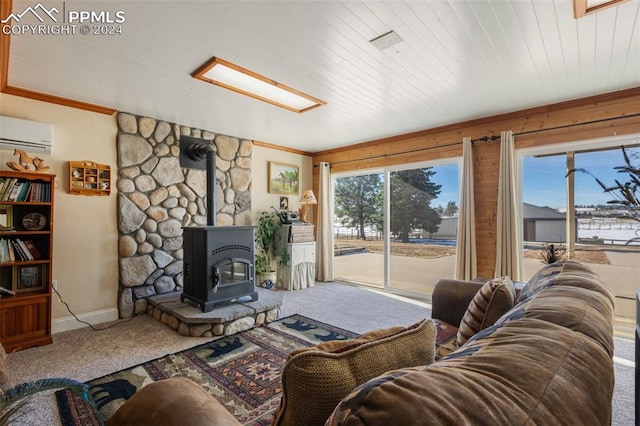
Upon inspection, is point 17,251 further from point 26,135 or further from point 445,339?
point 445,339

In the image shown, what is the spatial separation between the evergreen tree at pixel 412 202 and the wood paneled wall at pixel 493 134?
0.27 metres

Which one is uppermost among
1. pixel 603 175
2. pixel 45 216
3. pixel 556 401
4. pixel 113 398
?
pixel 603 175

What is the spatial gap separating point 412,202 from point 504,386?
4.49 m

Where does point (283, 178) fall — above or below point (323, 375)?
above

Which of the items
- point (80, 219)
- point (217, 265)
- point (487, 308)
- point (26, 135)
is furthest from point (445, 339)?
point (26, 135)

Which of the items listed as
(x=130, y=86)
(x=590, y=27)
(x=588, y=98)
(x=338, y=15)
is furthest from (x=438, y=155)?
(x=130, y=86)

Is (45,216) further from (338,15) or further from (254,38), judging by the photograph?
(338,15)

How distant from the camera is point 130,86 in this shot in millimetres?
2906

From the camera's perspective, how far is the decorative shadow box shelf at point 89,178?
10.7ft

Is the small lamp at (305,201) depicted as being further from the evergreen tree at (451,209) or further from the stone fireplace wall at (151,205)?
the evergreen tree at (451,209)

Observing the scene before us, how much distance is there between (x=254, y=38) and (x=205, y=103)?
1475mm

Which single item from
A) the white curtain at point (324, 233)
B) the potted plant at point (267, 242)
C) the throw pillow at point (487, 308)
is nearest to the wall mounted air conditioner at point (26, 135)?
the potted plant at point (267, 242)

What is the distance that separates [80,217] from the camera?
132 inches

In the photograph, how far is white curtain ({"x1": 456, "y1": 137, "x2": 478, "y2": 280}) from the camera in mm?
3875
